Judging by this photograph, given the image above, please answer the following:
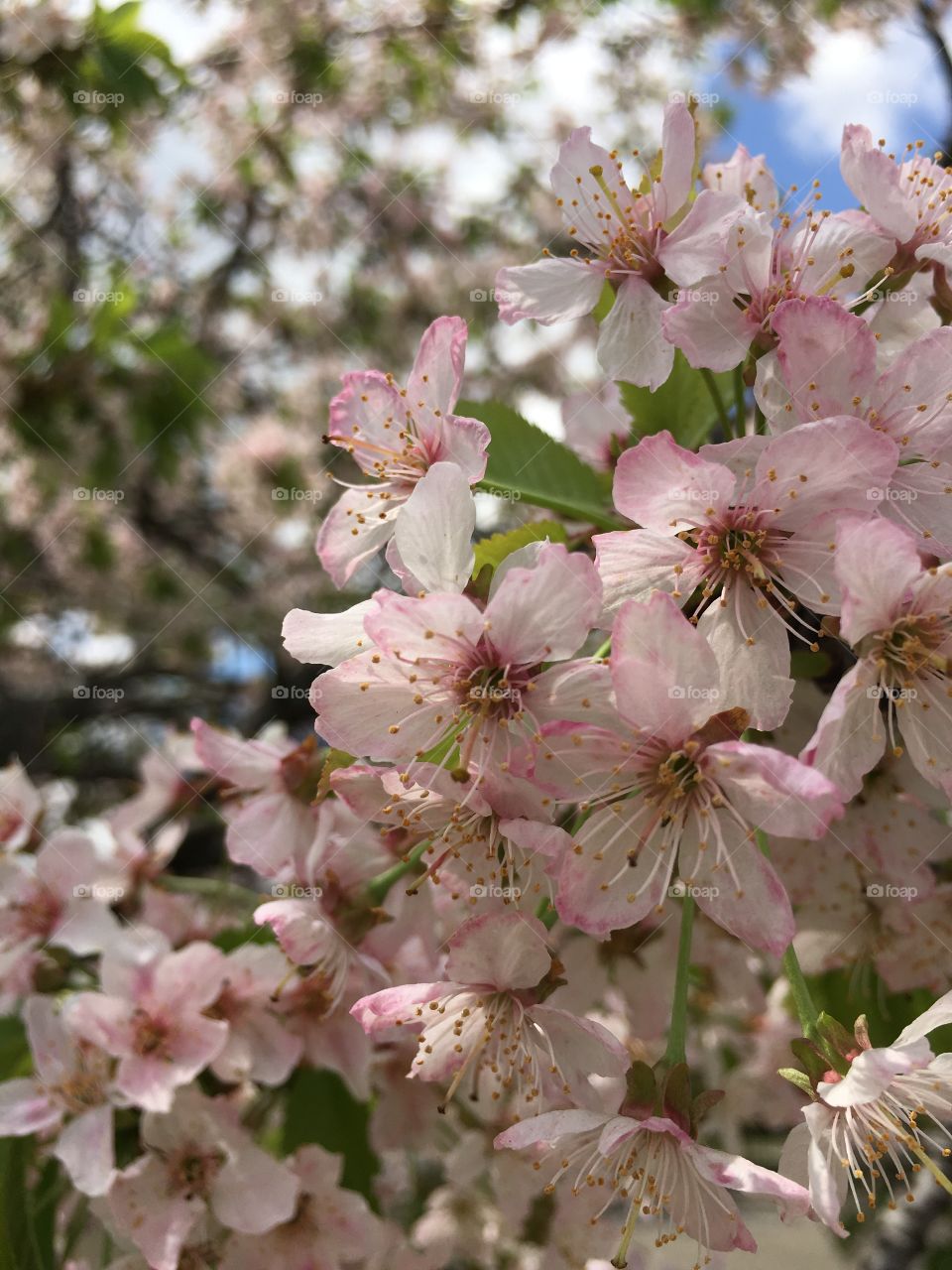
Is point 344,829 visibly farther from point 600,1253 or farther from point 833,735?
point 600,1253

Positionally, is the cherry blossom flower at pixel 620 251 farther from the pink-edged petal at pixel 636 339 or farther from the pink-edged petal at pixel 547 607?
the pink-edged petal at pixel 547 607

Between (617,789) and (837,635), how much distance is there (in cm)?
18

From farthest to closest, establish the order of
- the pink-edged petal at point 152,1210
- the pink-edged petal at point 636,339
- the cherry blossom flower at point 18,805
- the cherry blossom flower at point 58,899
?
the cherry blossom flower at point 18,805 < the cherry blossom flower at point 58,899 < the pink-edged petal at point 152,1210 < the pink-edged petal at point 636,339

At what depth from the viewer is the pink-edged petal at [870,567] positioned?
25.5 inches

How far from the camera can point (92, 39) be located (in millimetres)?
2594

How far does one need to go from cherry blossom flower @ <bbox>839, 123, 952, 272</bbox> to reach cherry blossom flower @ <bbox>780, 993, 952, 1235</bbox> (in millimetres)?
603

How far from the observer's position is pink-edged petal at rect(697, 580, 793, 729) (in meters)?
0.71

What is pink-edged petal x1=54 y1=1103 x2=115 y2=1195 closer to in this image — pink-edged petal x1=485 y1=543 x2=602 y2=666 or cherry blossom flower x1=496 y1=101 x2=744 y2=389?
pink-edged petal x1=485 y1=543 x2=602 y2=666

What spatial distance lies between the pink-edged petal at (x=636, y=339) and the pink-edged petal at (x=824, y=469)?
155mm

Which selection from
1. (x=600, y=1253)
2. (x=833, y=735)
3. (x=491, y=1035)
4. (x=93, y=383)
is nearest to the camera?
(x=833, y=735)

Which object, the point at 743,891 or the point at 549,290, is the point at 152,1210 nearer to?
the point at 743,891

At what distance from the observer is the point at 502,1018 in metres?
0.82

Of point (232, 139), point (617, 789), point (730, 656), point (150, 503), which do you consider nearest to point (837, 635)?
point (730, 656)

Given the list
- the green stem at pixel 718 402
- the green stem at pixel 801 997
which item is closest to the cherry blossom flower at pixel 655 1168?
the green stem at pixel 801 997
